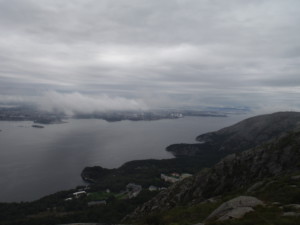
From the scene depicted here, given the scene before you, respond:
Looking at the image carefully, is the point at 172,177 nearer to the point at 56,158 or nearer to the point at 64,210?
the point at 64,210

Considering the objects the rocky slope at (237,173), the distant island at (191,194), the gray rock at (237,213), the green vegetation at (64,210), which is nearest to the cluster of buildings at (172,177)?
the distant island at (191,194)

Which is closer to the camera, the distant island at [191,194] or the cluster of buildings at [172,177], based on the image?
the distant island at [191,194]

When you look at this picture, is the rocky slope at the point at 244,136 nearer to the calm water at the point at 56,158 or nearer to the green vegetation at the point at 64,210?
the calm water at the point at 56,158

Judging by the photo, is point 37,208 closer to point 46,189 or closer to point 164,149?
point 46,189

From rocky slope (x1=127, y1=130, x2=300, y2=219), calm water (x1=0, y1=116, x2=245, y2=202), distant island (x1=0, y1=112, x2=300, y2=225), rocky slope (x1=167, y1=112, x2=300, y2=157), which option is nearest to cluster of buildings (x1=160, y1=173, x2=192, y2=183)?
distant island (x1=0, y1=112, x2=300, y2=225)

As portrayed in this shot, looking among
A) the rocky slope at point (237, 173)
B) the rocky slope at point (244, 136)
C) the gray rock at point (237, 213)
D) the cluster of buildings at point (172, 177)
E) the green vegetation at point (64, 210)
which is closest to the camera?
the gray rock at point (237, 213)

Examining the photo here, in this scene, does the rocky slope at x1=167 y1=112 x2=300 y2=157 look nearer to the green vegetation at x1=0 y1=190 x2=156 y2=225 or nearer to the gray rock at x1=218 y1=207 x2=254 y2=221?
the green vegetation at x1=0 y1=190 x2=156 y2=225

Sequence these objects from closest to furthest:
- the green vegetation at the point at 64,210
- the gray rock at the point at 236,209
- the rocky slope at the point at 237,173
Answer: the gray rock at the point at 236,209 < the rocky slope at the point at 237,173 < the green vegetation at the point at 64,210
